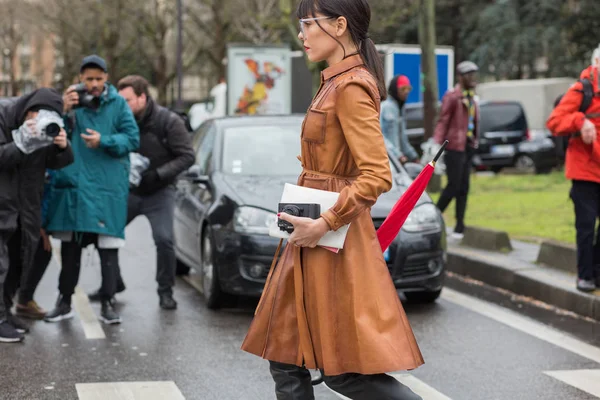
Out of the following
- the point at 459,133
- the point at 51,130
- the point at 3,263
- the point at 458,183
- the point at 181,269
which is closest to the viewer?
the point at 51,130

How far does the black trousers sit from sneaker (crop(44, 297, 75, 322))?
418cm

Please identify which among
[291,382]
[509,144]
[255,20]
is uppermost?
[255,20]

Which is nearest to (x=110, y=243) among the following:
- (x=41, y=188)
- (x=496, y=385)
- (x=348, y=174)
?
(x=41, y=188)

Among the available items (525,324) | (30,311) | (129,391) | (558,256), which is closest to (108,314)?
(30,311)

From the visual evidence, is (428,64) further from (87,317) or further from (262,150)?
(87,317)

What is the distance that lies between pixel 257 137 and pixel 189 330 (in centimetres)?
221

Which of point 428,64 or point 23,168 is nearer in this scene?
point 23,168

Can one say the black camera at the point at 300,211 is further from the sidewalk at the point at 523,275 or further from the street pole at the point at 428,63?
the street pole at the point at 428,63

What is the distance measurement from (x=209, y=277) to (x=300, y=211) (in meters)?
4.76

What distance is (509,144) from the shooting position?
2667cm

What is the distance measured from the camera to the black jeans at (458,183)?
12.2m

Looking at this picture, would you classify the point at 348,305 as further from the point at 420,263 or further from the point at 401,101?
the point at 401,101

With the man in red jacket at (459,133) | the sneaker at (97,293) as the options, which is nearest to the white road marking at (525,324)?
the sneaker at (97,293)

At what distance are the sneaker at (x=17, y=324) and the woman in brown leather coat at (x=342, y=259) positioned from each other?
384 centimetres
